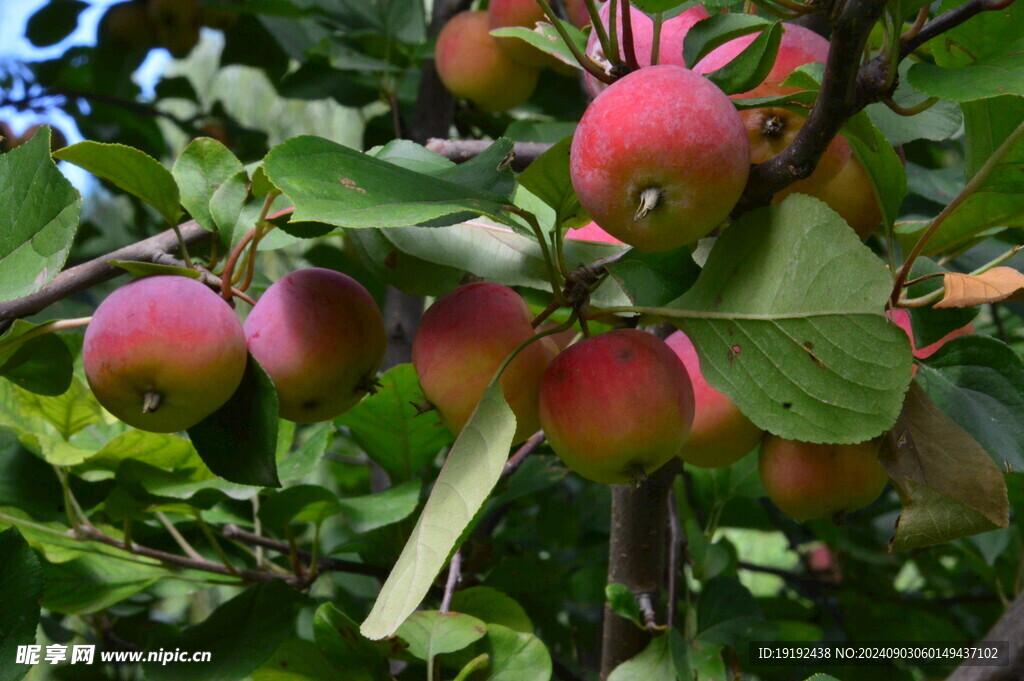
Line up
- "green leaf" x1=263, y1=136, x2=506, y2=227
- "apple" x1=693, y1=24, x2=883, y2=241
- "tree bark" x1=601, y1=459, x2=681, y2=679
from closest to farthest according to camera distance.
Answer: "green leaf" x1=263, y1=136, x2=506, y2=227, "apple" x1=693, y1=24, x2=883, y2=241, "tree bark" x1=601, y1=459, x2=681, y2=679

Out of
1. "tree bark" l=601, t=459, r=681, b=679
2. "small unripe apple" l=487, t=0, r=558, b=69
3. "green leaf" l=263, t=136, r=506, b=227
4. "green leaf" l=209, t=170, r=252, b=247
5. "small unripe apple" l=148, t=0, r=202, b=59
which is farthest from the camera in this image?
"small unripe apple" l=148, t=0, r=202, b=59

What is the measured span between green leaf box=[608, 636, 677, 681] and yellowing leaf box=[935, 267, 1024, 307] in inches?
15.9

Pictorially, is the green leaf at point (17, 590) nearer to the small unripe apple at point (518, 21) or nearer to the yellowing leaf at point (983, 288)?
the yellowing leaf at point (983, 288)

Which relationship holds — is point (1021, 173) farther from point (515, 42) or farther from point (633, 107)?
point (515, 42)

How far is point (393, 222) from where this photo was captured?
0.43 m

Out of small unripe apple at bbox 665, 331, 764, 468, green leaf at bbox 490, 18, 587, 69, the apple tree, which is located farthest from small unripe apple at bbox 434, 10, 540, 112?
small unripe apple at bbox 665, 331, 764, 468

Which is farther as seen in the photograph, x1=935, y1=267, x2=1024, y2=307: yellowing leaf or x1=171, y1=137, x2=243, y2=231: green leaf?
x1=171, y1=137, x2=243, y2=231: green leaf

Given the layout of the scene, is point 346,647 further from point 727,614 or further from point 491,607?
point 727,614

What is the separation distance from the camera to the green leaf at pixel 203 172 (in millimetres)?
666

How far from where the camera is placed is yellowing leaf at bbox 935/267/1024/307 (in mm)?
470

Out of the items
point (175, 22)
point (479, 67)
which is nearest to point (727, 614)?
point (479, 67)

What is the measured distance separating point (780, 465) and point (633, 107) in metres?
0.30

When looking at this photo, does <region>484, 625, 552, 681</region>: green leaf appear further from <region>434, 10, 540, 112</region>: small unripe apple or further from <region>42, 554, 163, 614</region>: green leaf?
<region>434, 10, 540, 112</region>: small unripe apple

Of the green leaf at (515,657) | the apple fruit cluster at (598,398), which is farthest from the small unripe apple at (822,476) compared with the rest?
the green leaf at (515,657)
